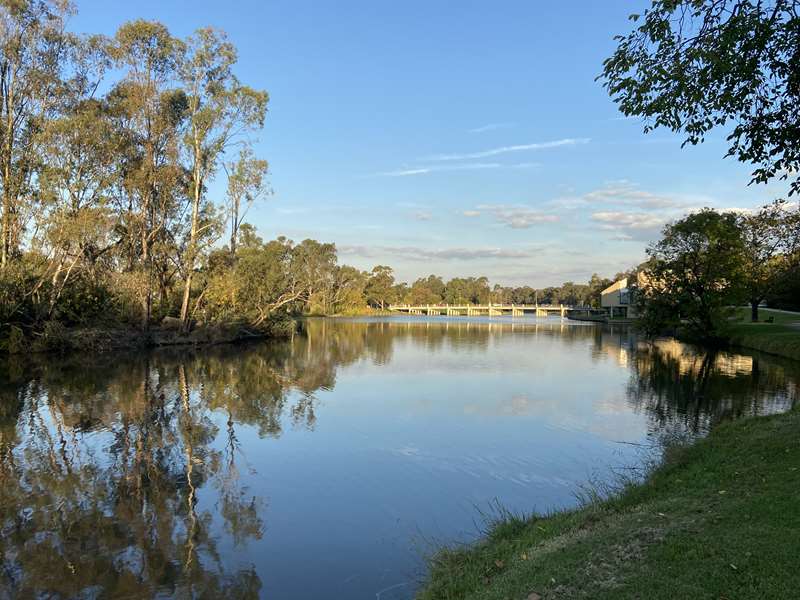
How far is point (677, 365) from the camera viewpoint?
1180 inches

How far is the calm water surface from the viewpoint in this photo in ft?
23.3

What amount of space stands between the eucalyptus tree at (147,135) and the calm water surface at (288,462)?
43.2 feet

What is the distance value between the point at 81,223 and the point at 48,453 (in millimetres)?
21365

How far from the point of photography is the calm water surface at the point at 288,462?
7.11 metres

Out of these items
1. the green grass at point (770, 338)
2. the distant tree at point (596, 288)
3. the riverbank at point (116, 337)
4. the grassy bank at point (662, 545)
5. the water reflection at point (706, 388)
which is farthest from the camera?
the distant tree at point (596, 288)

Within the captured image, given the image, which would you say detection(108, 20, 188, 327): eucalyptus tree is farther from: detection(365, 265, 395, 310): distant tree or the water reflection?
detection(365, 265, 395, 310): distant tree

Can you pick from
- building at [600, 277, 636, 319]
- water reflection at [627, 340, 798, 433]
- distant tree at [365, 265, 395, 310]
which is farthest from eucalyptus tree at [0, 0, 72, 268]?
distant tree at [365, 265, 395, 310]

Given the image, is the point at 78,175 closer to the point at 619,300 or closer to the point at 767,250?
the point at 767,250

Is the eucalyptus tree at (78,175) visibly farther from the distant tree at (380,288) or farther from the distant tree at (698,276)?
the distant tree at (380,288)

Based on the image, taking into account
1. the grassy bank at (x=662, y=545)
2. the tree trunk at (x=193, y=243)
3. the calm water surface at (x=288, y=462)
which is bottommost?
the calm water surface at (x=288, y=462)

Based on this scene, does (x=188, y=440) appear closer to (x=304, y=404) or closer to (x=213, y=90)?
(x=304, y=404)

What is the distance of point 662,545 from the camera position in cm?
523


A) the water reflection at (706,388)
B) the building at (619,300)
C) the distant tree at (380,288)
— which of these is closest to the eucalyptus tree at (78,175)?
the water reflection at (706,388)

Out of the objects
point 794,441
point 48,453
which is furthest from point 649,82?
point 48,453
